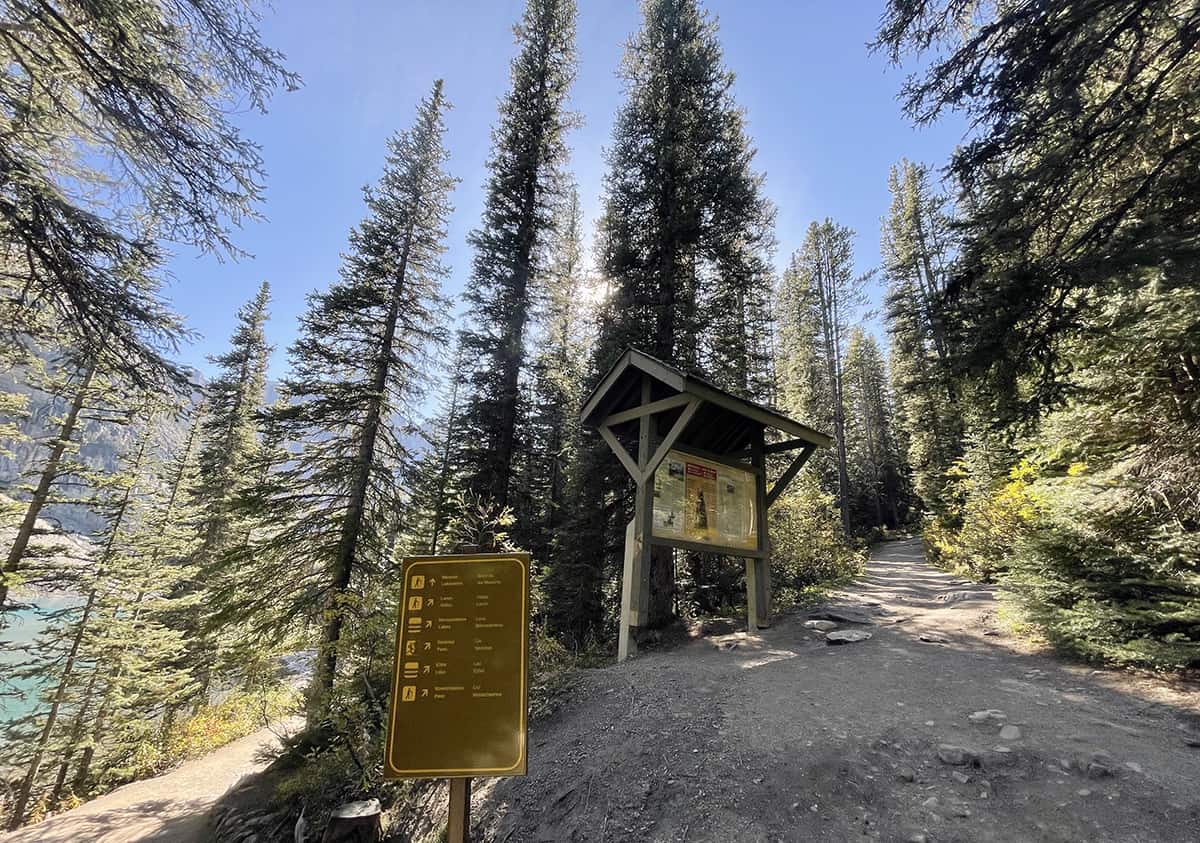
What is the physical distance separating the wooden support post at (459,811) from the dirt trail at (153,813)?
6861mm

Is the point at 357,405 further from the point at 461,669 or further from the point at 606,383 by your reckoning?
the point at 461,669

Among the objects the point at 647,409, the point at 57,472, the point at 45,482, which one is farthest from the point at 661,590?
the point at 45,482

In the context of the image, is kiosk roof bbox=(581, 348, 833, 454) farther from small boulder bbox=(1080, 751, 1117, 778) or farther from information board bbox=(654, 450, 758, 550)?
small boulder bbox=(1080, 751, 1117, 778)

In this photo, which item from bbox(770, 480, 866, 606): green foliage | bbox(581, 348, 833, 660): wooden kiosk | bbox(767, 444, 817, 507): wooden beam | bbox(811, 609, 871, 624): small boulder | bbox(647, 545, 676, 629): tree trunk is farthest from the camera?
bbox(770, 480, 866, 606): green foliage

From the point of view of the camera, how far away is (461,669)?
9.58ft

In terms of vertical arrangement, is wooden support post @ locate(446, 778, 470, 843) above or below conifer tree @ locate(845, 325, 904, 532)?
below

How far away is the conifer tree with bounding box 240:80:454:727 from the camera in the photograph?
31.1 ft

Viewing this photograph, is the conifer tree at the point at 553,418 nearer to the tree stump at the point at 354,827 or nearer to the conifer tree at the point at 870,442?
the tree stump at the point at 354,827

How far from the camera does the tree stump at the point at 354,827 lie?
14.6 ft

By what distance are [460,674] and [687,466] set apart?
5.35 metres

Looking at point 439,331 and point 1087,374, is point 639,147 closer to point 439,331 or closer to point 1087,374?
point 439,331

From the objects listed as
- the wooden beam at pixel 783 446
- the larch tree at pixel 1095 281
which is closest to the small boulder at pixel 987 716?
the larch tree at pixel 1095 281

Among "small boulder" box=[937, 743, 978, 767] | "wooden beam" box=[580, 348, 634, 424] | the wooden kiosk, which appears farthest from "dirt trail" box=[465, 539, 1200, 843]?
"wooden beam" box=[580, 348, 634, 424]

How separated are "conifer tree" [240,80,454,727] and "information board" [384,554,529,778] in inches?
237
